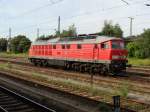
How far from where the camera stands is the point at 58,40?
1435 inches

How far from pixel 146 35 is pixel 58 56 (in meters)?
21.3

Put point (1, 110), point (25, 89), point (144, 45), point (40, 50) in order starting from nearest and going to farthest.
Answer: point (1, 110), point (25, 89), point (40, 50), point (144, 45)

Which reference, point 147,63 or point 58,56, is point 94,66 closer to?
point 58,56

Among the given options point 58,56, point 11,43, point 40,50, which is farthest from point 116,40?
point 11,43

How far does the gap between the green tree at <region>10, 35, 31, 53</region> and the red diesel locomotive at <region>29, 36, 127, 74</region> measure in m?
58.8

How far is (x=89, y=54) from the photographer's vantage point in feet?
98.2

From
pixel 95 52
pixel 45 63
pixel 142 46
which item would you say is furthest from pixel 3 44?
pixel 95 52

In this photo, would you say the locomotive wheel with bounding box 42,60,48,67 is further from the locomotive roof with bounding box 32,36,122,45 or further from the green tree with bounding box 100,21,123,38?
the green tree with bounding box 100,21,123,38

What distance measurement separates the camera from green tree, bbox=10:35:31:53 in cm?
9656

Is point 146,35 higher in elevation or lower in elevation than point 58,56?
higher

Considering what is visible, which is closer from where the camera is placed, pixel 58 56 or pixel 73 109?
pixel 73 109

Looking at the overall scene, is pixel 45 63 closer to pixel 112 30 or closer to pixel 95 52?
pixel 95 52

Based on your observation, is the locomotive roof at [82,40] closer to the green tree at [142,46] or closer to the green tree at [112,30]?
the green tree at [142,46]

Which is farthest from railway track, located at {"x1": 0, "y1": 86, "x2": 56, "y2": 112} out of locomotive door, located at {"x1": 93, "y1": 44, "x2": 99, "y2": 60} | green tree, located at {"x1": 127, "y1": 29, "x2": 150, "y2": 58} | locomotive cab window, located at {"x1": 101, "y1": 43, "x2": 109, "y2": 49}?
green tree, located at {"x1": 127, "y1": 29, "x2": 150, "y2": 58}
